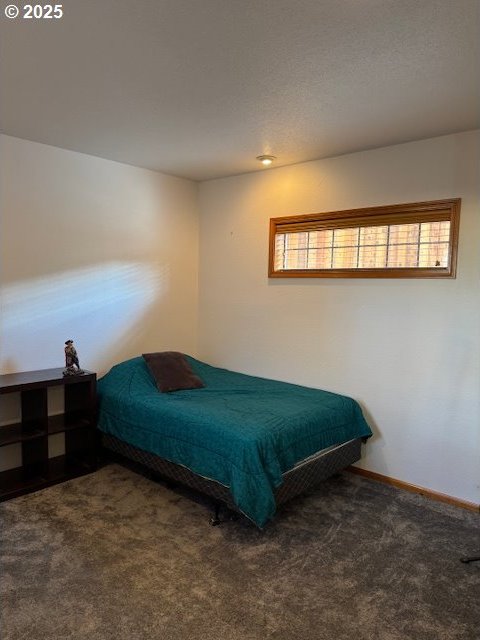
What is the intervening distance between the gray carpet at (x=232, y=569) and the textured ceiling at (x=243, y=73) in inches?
95.5

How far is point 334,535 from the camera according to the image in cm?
250

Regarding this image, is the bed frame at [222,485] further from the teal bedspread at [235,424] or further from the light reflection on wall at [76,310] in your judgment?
the light reflection on wall at [76,310]

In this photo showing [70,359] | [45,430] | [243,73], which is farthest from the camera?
[70,359]

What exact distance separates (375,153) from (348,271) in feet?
2.91

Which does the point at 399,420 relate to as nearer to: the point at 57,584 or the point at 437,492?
the point at 437,492

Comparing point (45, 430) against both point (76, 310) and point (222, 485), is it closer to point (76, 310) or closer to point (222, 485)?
point (76, 310)

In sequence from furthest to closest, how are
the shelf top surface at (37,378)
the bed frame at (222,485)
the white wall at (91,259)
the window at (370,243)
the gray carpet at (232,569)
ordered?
the white wall at (91,259) → the window at (370,243) → the shelf top surface at (37,378) → the bed frame at (222,485) → the gray carpet at (232,569)

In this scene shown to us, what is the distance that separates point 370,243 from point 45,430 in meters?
2.72

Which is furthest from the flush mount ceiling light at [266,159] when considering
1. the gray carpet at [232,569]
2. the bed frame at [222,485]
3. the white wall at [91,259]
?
the gray carpet at [232,569]

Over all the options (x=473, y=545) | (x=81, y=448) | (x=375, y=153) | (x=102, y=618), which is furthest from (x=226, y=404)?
(x=375, y=153)

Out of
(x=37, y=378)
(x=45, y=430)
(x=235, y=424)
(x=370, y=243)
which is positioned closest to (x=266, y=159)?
(x=370, y=243)

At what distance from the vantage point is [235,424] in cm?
259

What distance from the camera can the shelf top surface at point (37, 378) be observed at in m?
2.81

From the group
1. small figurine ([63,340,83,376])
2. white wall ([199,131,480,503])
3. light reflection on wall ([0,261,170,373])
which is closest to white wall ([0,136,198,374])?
light reflection on wall ([0,261,170,373])
